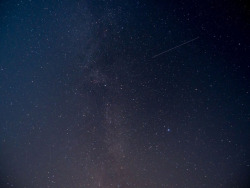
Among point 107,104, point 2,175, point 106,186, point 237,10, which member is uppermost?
point 237,10

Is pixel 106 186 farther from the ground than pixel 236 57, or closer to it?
closer to it

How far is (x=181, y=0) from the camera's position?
1555 millimetres

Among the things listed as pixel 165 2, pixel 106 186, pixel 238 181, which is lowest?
pixel 238 181

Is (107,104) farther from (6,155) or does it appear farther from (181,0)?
(6,155)

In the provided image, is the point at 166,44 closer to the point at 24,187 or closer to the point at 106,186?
the point at 106,186

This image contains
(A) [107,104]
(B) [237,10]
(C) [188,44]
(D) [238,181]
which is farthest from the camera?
(D) [238,181]

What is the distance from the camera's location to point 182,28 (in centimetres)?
Answer: 159

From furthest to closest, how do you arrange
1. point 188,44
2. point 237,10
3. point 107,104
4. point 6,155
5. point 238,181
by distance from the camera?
point 6,155, point 238,181, point 107,104, point 188,44, point 237,10

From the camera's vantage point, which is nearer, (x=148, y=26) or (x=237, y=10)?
(x=237, y=10)

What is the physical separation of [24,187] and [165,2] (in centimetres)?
265

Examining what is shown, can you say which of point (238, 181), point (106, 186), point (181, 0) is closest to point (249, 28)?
point (181, 0)

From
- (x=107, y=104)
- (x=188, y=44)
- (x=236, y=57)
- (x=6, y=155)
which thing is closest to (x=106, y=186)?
(x=107, y=104)

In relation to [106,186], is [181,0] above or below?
above

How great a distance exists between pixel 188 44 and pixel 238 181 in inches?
65.4
